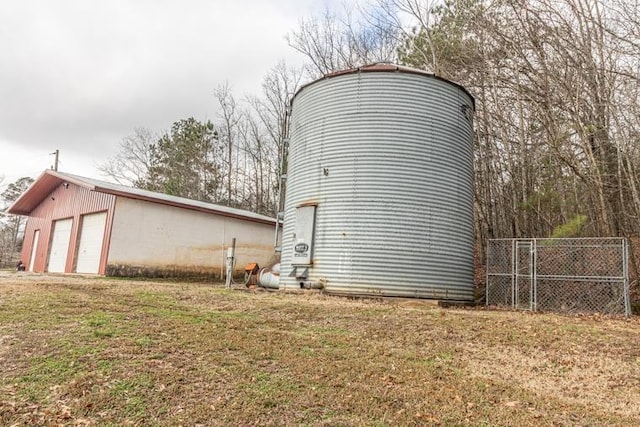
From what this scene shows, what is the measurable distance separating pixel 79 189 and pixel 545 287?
15.4m

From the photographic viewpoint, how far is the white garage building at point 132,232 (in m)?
14.3

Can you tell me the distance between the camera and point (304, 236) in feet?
31.4

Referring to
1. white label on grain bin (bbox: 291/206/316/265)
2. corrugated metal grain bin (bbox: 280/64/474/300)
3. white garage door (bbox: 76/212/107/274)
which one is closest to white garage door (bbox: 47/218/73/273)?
white garage door (bbox: 76/212/107/274)

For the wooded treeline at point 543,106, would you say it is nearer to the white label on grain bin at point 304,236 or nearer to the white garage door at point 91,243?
the white label on grain bin at point 304,236

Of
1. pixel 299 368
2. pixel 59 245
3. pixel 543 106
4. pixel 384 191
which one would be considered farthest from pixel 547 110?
pixel 59 245

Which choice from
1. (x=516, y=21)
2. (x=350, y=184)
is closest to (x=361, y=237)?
(x=350, y=184)

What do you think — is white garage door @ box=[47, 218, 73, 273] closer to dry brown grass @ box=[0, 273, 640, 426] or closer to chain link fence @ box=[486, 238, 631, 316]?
dry brown grass @ box=[0, 273, 640, 426]

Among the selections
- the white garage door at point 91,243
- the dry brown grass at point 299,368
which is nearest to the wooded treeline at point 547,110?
the dry brown grass at point 299,368

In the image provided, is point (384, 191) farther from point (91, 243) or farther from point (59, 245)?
point (59, 245)

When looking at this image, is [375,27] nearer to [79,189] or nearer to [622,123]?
[622,123]

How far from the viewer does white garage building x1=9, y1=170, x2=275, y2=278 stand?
14266mm

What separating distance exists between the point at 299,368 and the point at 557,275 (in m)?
7.61

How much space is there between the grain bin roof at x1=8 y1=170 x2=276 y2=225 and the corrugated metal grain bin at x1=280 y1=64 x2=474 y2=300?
6751 mm

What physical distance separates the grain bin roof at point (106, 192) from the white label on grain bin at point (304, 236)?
281 inches
